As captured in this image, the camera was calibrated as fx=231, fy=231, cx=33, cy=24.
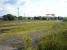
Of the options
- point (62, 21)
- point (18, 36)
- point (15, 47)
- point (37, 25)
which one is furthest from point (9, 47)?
point (37, 25)

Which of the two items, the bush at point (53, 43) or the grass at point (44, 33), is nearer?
the bush at point (53, 43)

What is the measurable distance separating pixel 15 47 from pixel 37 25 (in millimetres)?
3443

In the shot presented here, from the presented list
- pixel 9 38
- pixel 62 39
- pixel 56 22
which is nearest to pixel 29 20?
pixel 56 22

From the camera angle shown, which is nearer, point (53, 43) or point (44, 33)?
point (53, 43)

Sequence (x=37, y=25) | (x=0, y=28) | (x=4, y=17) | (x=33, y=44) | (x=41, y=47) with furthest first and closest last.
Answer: (x=37, y=25) < (x=0, y=28) < (x=4, y=17) < (x=33, y=44) < (x=41, y=47)

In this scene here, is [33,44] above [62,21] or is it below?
below

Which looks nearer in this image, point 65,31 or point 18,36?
point 65,31

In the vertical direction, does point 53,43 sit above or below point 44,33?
below

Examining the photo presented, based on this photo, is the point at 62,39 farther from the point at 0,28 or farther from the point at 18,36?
the point at 0,28

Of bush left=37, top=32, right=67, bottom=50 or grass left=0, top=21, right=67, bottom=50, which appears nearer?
bush left=37, top=32, right=67, bottom=50

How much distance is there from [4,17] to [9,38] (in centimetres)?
90

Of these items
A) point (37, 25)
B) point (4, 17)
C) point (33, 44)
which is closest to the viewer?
point (33, 44)

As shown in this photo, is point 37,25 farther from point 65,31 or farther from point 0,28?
point 65,31

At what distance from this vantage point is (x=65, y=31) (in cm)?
825
